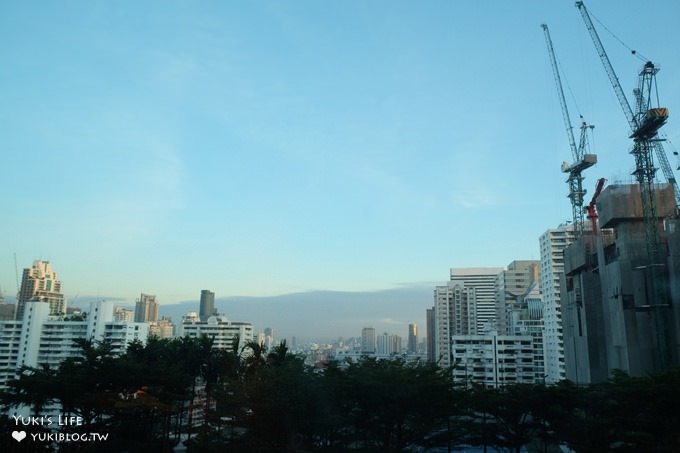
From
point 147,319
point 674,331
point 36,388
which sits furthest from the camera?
point 147,319

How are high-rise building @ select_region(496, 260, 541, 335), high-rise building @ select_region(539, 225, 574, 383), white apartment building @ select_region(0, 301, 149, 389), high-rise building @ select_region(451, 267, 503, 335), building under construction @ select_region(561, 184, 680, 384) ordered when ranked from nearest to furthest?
building under construction @ select_region(561, 184, 680, 384) < white apartment building @ select_region(0, 301, 149, 389) < high-rise building @ select_region(539, 225, 574, 383) < high-rise building @ select_region(496, 260, 541, 335) < high-rise building @ select_region(451, 267, 503, 335)

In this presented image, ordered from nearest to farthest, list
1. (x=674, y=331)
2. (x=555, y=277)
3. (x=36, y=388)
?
1. (x=36, y=388)
2. (x=674, y=331)
3. (x=555, y=277)

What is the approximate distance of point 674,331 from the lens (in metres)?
32.7

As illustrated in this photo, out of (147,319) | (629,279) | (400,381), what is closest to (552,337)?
(629,279)

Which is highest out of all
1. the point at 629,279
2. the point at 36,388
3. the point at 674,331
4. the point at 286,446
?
the point at 629,279

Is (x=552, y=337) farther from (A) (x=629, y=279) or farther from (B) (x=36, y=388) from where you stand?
(B) (x=36, y=388)

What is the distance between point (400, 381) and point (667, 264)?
25.3 m

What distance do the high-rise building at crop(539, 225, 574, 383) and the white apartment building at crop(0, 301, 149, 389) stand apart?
55.0 metres

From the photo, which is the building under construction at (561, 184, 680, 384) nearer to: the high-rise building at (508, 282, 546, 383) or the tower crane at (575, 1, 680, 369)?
the tower crane at (575, 1, 680, 369)

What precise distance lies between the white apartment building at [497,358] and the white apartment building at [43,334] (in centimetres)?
4253

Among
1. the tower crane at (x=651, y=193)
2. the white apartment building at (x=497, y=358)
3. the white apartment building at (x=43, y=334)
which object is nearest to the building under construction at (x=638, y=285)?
the tower crane at (x=651, y=193)

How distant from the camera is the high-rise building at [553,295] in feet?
233

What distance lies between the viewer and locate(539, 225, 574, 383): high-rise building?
71000 millimetres

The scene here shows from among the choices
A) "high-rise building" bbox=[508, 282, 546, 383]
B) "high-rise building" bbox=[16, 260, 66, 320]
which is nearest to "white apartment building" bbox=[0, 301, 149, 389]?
"high-rise building" bbox=[16, 260, 66, 320]
